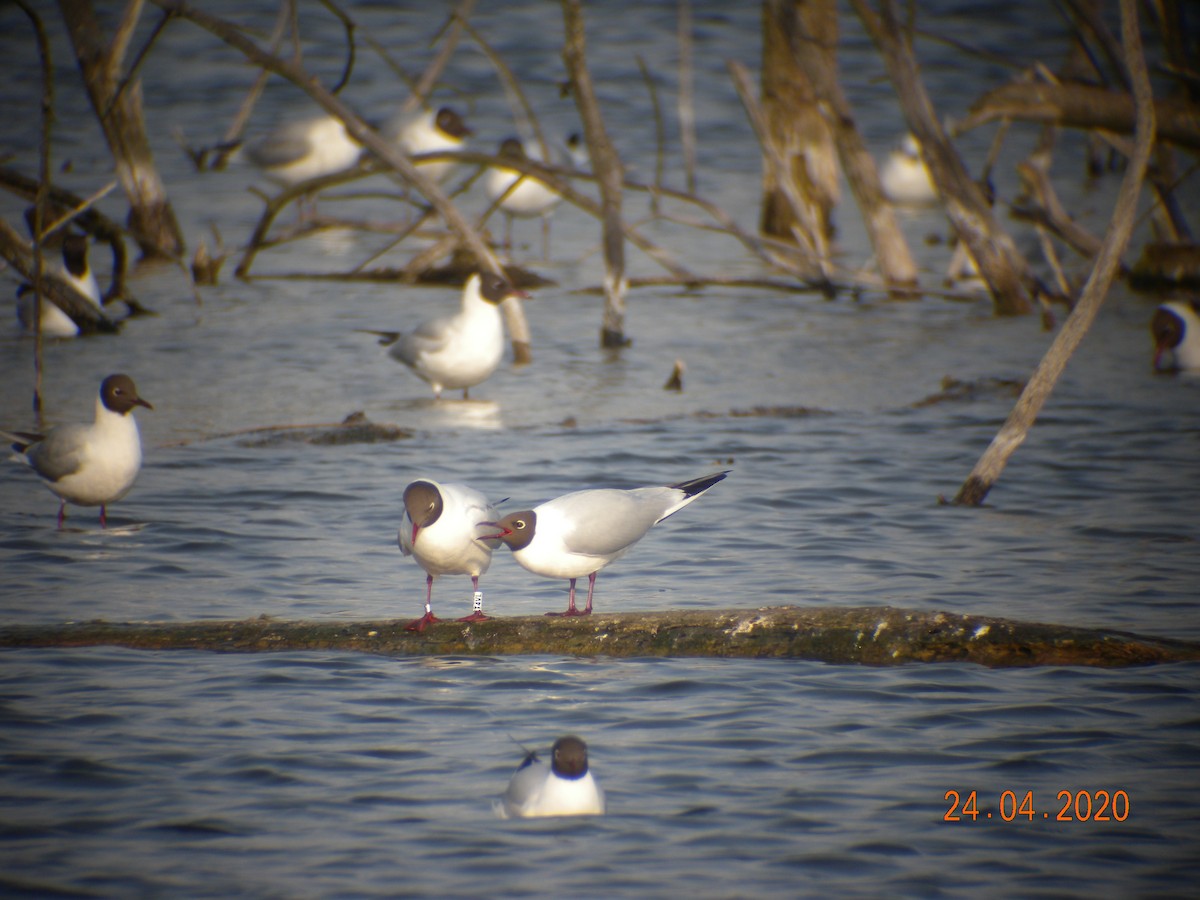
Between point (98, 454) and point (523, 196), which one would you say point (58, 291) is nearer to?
point (98, 454)

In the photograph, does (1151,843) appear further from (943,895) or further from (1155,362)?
(1155,362)

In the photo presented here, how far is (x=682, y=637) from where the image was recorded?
5.50 m

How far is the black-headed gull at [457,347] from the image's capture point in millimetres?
10523

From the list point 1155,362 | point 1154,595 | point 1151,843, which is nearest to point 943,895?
point 1151,843

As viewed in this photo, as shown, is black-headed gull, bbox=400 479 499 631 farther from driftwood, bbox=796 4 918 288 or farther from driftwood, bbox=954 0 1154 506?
driftwood, bbox=796 4 918 288

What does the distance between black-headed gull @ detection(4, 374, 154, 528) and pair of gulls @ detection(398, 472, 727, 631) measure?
209 centimetres

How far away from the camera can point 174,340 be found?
12.0 meters

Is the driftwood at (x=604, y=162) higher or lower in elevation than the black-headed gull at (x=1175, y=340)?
higher

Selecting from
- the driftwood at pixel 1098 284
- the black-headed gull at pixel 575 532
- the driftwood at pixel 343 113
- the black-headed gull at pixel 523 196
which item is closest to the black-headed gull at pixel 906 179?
the black-headed gull at pixel 523 196

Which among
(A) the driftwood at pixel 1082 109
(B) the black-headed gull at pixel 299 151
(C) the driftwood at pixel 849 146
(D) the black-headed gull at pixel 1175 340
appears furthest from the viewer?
(B) the black-headed gull at pixel 299 151

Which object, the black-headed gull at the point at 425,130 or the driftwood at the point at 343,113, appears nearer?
the driftwood at the point at 343,113

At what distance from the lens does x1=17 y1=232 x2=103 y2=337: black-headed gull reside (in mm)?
11852

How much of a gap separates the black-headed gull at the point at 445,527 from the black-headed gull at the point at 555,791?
1292mm

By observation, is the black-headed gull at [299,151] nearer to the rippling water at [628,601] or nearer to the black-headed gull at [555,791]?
the rippling water at [628,601]
